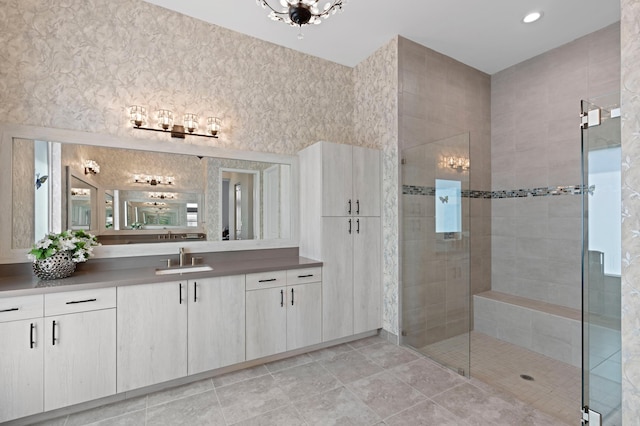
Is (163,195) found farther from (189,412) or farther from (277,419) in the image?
(277,419)

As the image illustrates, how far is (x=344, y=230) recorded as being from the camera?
10.1ft

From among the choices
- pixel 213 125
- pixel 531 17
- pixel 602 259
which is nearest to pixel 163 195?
pixel 213 125

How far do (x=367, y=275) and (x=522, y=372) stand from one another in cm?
160

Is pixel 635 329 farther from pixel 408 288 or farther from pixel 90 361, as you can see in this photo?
pixel 90 361

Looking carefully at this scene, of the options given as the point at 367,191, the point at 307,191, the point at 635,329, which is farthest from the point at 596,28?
the point at 307,191

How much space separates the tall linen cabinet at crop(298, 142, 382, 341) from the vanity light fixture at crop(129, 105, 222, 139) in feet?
3.15

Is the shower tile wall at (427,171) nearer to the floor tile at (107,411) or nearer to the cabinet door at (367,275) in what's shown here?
the cabinet door at (367,275)

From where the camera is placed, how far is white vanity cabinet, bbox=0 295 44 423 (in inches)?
71.7

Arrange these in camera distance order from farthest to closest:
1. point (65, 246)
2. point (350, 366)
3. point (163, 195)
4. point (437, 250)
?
point (437, 250) < point (163, 195) < point (350, 366) < point (65, 246)

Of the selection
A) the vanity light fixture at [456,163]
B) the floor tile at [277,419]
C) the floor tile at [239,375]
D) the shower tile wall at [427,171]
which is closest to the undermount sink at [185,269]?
the floor tile at [239,375]

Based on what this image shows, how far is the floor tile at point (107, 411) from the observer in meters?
1.96

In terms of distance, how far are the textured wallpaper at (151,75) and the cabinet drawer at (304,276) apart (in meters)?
1.33

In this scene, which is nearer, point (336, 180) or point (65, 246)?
point (65, 246)

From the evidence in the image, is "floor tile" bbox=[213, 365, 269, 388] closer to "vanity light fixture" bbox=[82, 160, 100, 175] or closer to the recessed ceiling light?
"vanity light fixture" bbox=[82, 160, 100, 175]
